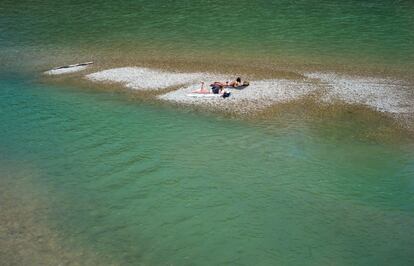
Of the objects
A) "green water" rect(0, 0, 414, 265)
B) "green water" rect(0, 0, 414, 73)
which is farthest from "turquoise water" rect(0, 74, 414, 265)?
"green water" rect(0, 0, 414, 73)

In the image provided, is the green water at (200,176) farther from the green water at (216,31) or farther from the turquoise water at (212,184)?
the green water at (216,31)

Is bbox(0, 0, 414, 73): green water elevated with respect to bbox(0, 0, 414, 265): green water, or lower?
elevated

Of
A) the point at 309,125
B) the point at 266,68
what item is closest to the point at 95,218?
the point at 309,125

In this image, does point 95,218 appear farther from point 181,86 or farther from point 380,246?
point 181,86

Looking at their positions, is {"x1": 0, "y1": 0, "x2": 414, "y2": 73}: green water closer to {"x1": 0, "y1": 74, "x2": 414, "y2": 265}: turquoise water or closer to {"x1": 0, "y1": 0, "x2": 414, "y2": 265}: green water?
{"x1": 0, "y1": 0, "x2": 414, "y2": 265}: green water

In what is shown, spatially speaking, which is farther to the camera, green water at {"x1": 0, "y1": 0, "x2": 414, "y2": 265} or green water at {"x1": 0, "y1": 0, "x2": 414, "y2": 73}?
green water at {"x1": 0, "y1": 0, "x2": 414, "y2": 73}

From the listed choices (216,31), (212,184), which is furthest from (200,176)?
(216,31)
